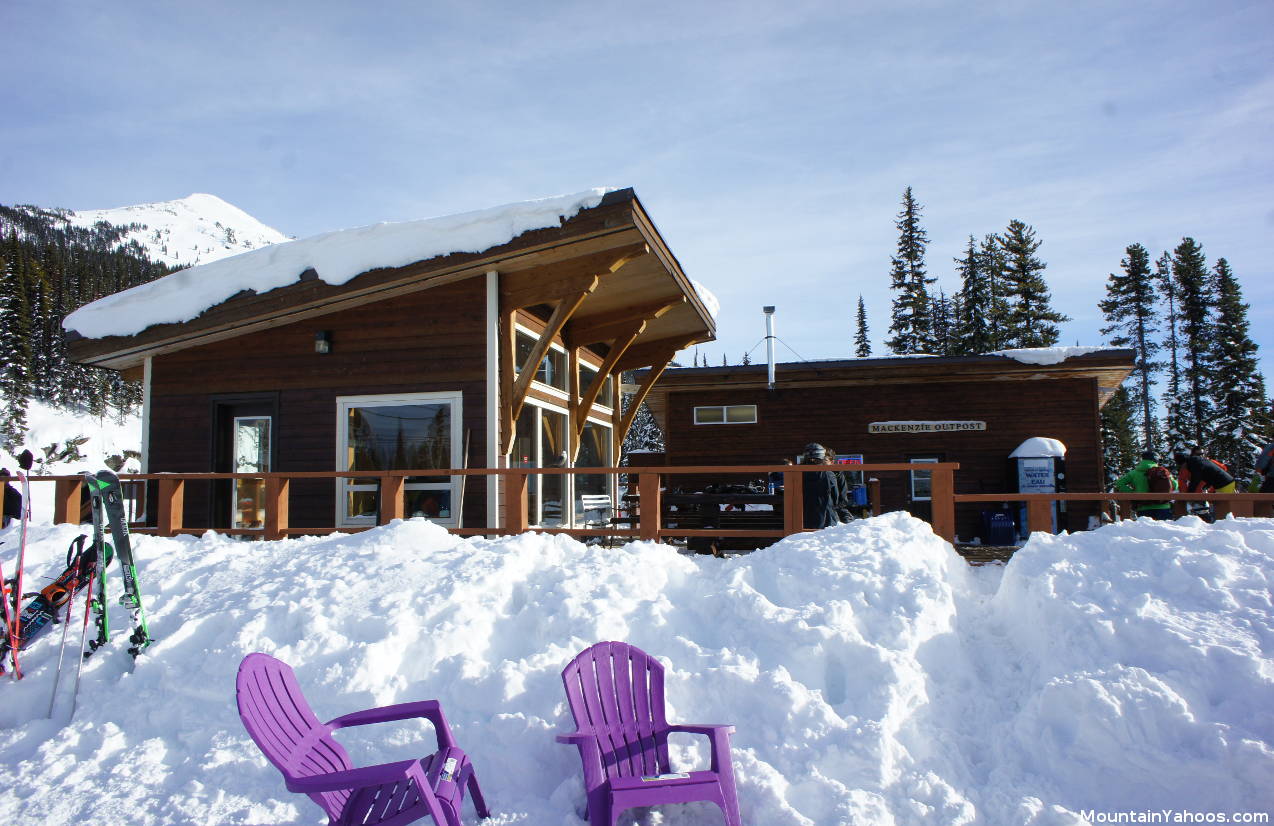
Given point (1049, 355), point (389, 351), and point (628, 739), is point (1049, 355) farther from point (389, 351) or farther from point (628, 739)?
point (628, 739)

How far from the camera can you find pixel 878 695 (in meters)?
4.01

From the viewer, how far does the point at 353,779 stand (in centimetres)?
295

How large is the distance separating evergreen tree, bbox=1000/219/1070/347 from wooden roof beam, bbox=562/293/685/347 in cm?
2552

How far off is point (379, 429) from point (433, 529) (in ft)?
8.90

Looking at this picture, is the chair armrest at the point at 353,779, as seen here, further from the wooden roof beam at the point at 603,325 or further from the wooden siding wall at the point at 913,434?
the wooden siding wall at the point at 913,434

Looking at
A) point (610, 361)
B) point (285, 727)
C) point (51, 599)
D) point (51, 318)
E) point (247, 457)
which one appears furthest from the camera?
point (51, 318)

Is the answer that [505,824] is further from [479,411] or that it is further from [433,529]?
[479,411]

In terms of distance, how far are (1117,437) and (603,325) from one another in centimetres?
2686

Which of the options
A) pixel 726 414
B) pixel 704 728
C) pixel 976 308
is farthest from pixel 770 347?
pixel 976 308

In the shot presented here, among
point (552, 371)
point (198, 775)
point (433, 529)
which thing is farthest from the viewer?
point (552, 371)

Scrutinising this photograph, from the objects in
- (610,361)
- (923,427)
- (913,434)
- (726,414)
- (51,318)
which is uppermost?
(51,318)

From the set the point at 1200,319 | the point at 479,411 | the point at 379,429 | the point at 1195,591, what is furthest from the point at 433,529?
the point at 1200,319

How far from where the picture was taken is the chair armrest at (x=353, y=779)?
2.93m

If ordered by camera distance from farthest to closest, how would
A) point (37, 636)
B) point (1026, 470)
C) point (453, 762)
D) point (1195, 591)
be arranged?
point (1026, 470), point (37, 636), point (1195, 591), point (453, 762)
